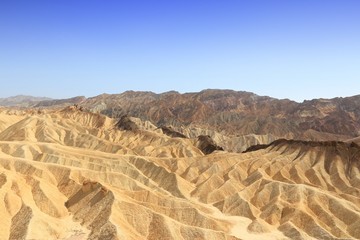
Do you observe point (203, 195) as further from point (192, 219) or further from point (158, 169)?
point (192, 219)

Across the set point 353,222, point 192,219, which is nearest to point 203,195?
point 192,219

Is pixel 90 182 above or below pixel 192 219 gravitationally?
above

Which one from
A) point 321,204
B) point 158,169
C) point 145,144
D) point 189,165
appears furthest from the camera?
point 145,144

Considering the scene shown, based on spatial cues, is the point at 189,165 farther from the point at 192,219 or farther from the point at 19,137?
the point at 19,137

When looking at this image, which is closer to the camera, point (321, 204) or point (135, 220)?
point (135, 220)

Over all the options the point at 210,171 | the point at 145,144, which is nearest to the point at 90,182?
the point at 210,171

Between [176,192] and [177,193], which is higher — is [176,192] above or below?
above

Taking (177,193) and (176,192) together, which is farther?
(176,192)

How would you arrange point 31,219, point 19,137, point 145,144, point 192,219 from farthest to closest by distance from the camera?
point 145,144, point 19,137, point 192,219, point 31,219
